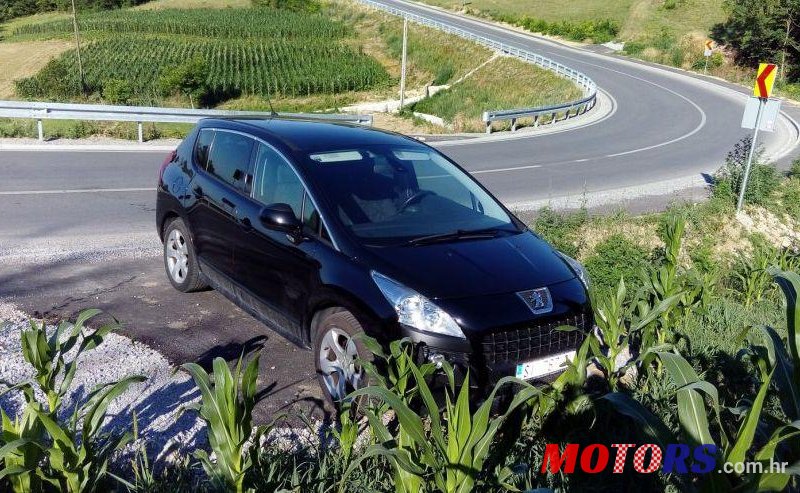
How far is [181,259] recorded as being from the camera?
6.73 meters

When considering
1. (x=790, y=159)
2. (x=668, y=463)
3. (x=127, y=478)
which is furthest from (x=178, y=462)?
(x=790, y=159)

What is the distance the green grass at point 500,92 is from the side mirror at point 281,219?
31.5 metres

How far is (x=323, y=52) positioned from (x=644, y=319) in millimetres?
60118

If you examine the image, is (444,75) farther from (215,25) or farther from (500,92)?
(215,25)

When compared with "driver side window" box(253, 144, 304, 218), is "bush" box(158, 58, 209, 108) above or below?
below

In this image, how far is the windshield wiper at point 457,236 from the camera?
493cm

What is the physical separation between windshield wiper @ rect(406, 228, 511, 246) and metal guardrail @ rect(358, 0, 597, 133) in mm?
20607

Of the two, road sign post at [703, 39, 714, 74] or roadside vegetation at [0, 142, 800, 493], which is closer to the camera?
roadside vegetation at [0, 142, 800, 493]

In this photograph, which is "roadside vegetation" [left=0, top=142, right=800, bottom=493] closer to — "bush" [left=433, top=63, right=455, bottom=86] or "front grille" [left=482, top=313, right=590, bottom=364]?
"front grille" [left=482, top=313, right=590, bottom=364]

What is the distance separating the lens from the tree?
45312mm

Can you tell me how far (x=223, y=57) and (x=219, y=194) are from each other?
2305 inches

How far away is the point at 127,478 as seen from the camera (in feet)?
12.1

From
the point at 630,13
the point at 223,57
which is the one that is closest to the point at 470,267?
the point at 223,57

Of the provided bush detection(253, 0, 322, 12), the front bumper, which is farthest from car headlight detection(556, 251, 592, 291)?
bush detection(253, 0, 322, 12)
